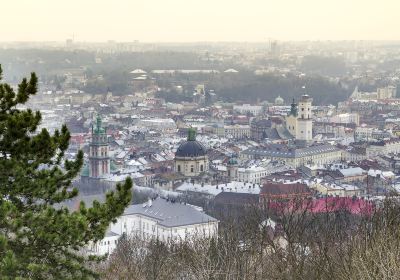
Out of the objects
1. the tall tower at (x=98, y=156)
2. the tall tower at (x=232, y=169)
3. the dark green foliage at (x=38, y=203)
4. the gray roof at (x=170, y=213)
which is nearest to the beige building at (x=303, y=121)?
the tall tower at (x=232, y=169)

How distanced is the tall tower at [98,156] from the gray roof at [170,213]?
31.3ft

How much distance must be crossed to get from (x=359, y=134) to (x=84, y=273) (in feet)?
168

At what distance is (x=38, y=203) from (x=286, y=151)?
121 feet

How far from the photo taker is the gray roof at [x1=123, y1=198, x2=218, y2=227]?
23.3 m

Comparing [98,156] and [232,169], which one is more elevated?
[98,156]

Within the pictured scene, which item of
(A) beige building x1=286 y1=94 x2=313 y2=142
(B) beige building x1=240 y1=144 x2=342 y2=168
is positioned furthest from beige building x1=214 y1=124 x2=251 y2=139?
(B) beige building x1=240 y1=144 x2=342 y2=168

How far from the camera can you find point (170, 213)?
24.0 metres

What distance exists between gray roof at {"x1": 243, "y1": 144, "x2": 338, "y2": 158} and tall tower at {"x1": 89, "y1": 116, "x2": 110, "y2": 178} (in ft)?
32.5

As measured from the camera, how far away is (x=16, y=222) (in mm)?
5801

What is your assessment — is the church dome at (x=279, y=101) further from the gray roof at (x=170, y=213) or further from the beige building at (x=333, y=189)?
the gray roof at (x=170, y=213)

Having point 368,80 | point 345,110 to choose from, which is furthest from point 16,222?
point 368,80

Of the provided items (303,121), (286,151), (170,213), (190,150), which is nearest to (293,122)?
(303,121)

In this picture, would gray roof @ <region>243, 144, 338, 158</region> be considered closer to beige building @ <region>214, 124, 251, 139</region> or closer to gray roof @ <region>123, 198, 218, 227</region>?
beige building @ <region>214, 124, 251, 139</region>

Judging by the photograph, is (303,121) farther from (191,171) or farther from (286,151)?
(191,171)
